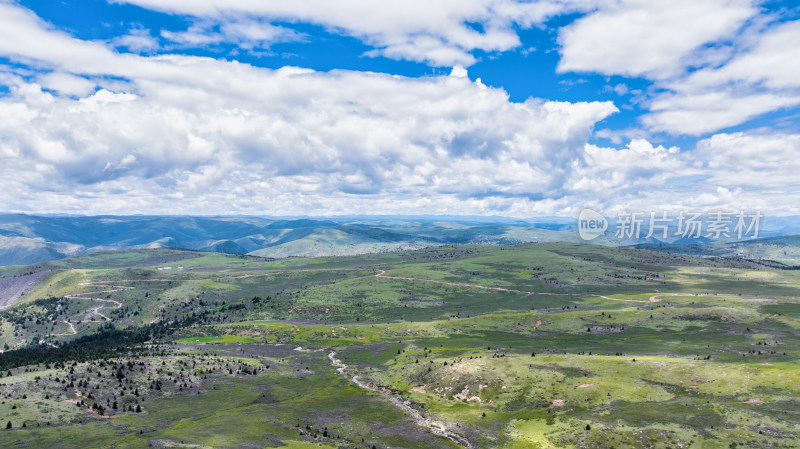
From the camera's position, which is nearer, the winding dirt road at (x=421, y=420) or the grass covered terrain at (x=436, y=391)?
the grass covered terrain at (x=436, y=391)

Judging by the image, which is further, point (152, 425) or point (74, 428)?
point (152, 425)

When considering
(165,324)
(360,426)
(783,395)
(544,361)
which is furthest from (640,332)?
(165,324)

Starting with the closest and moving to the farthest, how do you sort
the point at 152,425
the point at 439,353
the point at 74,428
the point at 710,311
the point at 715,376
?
the point at 74,428
the point at 152,425
the point at 715,376
the point at 439,353
the point at 710,311

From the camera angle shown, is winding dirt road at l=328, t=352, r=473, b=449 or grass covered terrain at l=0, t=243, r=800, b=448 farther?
winding dirt road at l=328, t=352, r=473, b=449

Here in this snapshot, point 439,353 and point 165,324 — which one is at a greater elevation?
point 439,353

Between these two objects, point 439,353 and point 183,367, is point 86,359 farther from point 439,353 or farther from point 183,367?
point 439,353

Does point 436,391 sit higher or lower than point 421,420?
lower

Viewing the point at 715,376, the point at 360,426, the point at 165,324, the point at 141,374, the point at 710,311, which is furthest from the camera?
the point at 165,324

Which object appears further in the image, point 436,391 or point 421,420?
point 436,391

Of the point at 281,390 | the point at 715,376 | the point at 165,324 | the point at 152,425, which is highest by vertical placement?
A: the point at 715,376

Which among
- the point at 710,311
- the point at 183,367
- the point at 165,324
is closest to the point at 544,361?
the point at 183,367
